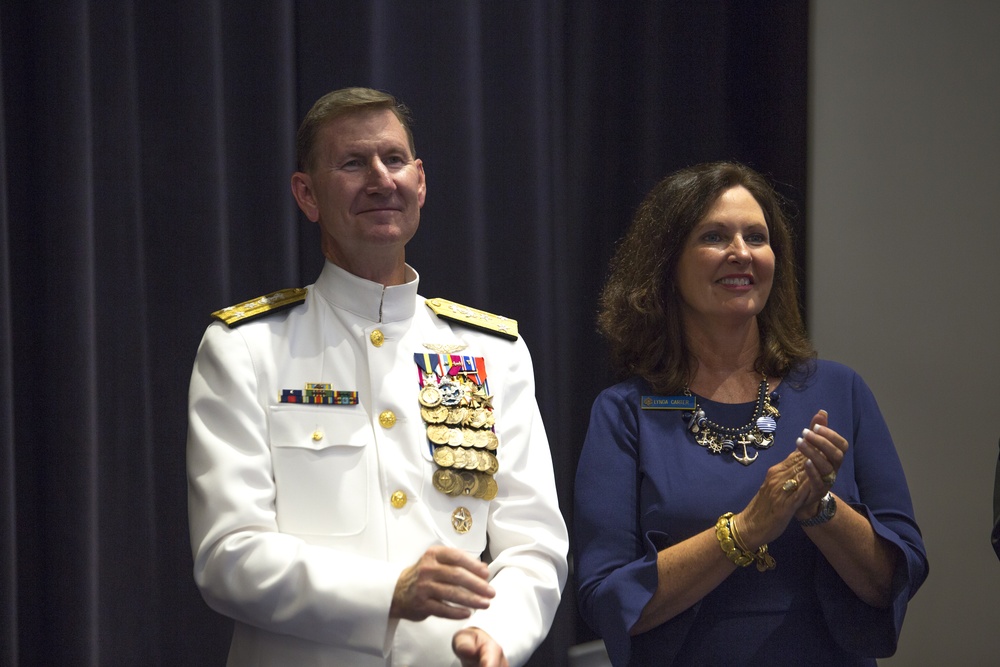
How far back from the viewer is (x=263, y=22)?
8.76 feet

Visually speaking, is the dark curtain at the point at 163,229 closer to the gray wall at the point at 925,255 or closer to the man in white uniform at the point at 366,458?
the man in white uniform at the point at 366,458

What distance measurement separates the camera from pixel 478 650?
161 cm

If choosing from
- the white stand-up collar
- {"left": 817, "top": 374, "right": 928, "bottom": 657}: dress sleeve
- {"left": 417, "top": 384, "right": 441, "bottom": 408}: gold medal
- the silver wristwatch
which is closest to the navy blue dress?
{"left": 817, "top": 374, "right": 928, "bottom": 657}: dress sleeve

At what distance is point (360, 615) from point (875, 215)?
7.21 feet

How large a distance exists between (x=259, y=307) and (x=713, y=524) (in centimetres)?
91

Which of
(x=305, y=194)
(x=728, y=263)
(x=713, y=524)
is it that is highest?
(x=305, y=194)

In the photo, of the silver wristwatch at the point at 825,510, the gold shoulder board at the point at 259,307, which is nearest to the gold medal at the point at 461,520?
the gold shoulder board at the point at 259,307

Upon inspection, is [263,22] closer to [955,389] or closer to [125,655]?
[125,655]

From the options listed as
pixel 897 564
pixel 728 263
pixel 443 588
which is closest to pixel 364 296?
pixel 443 588

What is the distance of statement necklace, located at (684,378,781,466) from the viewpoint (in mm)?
1991

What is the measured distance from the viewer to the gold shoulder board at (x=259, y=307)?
6.03 feet

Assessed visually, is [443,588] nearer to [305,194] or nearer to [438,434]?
[438,434]

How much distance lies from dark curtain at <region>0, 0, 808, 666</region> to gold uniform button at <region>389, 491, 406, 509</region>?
64 cm

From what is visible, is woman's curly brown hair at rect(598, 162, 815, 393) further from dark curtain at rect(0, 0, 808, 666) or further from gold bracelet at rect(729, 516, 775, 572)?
gold bracelet at rect(729, 516, 775, 572)
